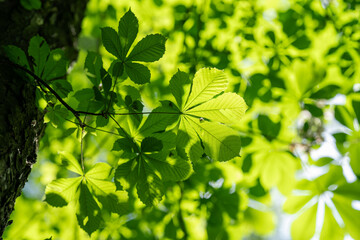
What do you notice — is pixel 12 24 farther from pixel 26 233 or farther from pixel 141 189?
pixel 26 233

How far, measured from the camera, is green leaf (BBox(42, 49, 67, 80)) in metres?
0.80

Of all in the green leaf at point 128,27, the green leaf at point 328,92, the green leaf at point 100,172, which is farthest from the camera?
the green leaf at point 328,92

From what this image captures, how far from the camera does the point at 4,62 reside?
30.0 inches

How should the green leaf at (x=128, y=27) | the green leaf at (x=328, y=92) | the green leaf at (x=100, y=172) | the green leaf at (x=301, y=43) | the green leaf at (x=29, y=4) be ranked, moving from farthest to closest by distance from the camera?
the green leaf at (x=301, y=43) < the green leaf at (x=328, y=92) < the green leaf at (x=29, y=4) < the green leaf at (x=100, y=172) < the green leaf at (x=128, y=27)

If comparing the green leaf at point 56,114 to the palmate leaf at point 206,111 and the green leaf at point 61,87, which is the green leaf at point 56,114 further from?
the palmate leaf at point 206,111

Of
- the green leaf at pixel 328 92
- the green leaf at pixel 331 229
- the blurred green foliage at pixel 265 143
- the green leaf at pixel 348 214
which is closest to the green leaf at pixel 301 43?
the blurred green foliage at pixel 265 143

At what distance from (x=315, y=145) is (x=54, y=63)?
5.42 feet

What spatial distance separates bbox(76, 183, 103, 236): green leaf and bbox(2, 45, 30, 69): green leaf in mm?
418

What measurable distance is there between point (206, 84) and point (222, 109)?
3.1 inches

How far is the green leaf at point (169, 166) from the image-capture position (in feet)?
2.36

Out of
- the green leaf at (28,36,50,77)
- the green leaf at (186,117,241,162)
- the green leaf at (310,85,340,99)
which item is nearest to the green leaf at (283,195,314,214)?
the green leaf at (310,85,340,99)

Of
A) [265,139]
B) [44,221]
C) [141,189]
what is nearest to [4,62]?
[141,189]

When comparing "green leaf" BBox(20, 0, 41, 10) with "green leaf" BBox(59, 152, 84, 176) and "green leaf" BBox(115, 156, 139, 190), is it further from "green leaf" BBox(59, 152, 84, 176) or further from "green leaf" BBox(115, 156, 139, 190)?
"green leaf" BBox(115, 156, 139, 190)

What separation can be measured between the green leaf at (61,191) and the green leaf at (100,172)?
4 centimetres
